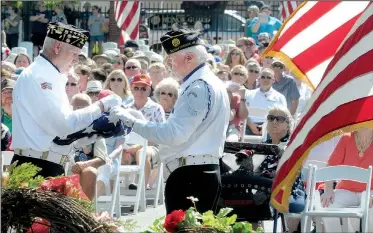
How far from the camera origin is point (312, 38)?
9766 millimetres

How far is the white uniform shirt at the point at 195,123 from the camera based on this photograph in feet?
24.2

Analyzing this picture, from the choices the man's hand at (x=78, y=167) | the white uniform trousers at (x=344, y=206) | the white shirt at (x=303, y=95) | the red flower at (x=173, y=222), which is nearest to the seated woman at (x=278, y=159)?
the white uniform trousers at (x=344, y=206)

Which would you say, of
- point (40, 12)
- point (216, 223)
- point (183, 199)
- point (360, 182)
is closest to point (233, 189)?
point (360, 182)

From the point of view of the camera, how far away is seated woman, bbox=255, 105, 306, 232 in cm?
971

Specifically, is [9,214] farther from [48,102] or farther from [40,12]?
[40,12]

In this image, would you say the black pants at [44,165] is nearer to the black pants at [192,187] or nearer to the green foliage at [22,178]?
the black pants at [192,187]

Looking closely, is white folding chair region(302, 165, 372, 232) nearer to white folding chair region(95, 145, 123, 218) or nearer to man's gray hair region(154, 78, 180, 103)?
white folding chair region(95, 145, 123, 218)

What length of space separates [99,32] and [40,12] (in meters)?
1.67

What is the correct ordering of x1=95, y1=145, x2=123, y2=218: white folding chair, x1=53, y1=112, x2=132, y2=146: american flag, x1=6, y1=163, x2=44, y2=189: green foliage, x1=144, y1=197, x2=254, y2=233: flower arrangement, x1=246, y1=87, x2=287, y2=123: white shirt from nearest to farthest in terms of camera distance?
x1=144, y1=197, x2=254, y2=233: flower arrangement < x1=6, y1=163, x2=44, y2=189: green foliage < x1=53, y1=112, x2=132, y2=146: american flag < x1=95, y1=145, x2=123, y2=218: white folding chair < x1=246, y1=87, x2=287, y2=123: white shirt

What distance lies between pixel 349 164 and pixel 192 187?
2.52 m

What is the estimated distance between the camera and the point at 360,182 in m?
9.31

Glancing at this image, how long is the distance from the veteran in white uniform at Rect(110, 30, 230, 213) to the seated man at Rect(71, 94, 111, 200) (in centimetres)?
207

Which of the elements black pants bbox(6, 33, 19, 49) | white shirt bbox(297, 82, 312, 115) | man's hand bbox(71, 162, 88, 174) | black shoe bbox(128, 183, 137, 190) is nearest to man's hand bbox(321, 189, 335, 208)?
man's hand bbox(71, 162, 88, 174)

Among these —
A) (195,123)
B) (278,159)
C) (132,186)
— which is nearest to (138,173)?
(132,186)
